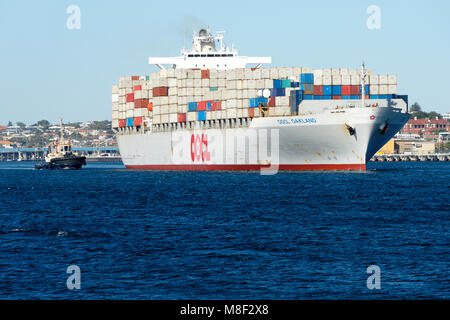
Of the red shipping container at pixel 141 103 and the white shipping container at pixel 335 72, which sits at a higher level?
the white shipping container at pixel 335 72

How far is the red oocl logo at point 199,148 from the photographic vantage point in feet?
355

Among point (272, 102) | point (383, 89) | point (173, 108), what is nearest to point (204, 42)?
point (173, 108)

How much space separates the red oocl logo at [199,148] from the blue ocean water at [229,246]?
4397 cm

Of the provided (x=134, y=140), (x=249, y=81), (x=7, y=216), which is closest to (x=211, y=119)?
(x=249, y=81)

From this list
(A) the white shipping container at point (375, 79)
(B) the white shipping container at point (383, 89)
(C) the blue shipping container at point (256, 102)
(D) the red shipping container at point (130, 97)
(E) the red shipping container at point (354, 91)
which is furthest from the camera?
(D) the red shipping container at point (130, 97)

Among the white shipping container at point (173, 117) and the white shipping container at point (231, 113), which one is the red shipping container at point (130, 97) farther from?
the white shipping container at point (231, 113)

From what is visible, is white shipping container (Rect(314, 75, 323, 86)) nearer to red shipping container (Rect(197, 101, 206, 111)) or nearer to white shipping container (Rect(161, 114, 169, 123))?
red shipping container (Rect(197, 101, 206, 111))

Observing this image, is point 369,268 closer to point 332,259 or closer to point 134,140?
point 332,259

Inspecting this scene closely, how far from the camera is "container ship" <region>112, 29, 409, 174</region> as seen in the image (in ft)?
280

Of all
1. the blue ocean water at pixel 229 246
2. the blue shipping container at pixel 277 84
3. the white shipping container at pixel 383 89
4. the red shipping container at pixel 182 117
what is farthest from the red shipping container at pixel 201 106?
the blue ocean water at pixel 229 246

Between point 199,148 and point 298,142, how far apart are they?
26082mm

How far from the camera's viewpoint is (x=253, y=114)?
96.4 meters

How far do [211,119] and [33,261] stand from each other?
7676cm

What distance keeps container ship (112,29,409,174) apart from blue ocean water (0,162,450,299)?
2209 centimetres
